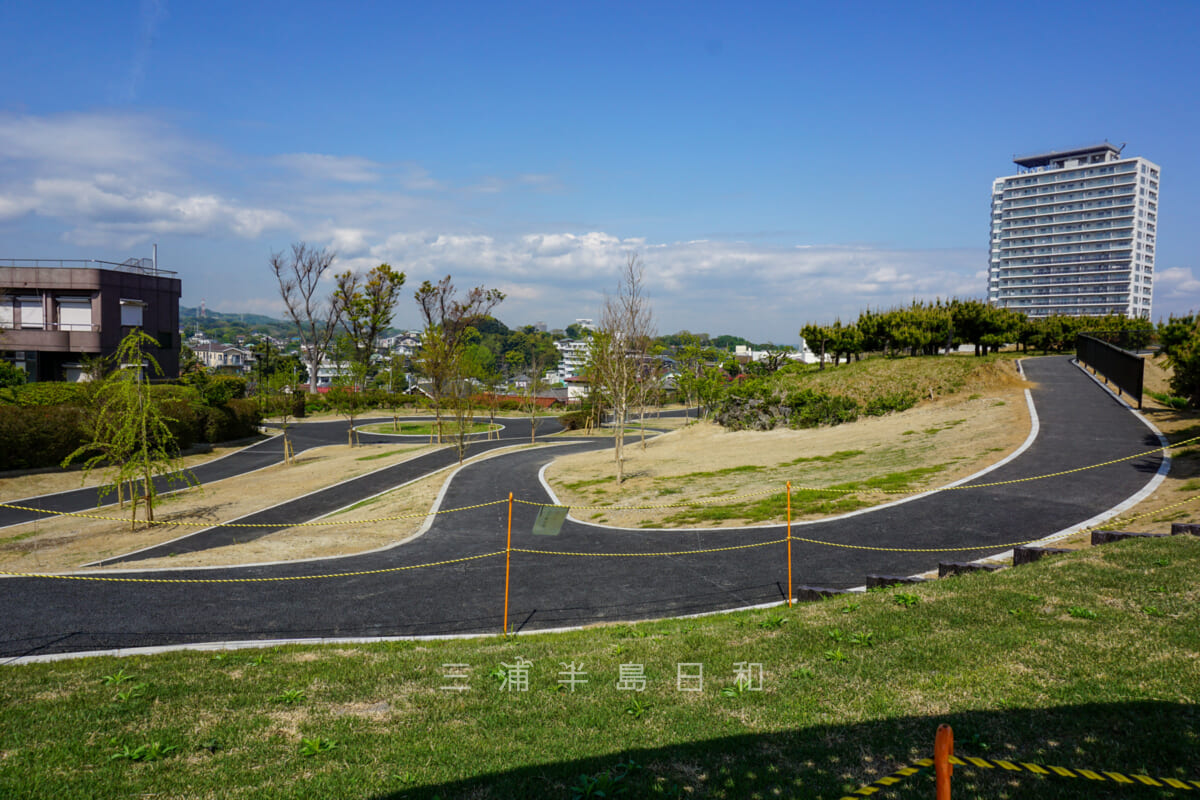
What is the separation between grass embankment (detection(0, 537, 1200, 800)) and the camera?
4824mm

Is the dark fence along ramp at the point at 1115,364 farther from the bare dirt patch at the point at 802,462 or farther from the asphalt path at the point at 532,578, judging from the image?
the asphalt path at the point at 532,578

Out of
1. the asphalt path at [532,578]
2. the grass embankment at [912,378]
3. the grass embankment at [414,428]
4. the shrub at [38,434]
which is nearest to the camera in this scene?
the asphalt path at [532,578]

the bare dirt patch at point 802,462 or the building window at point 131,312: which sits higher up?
the building window at point 131,312

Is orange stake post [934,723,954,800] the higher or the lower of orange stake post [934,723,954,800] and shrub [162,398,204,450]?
the higher

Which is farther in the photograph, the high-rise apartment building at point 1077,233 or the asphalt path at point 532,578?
the high-rise apartment building at point 1077,233

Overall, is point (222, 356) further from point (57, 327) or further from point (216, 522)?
point (216, 522)

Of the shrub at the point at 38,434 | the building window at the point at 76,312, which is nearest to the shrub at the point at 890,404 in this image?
the shrub at the point at 38,434

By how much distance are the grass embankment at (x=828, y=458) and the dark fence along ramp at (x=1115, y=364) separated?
3.77 m

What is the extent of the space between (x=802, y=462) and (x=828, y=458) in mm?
1146

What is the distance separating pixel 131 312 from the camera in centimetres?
4819

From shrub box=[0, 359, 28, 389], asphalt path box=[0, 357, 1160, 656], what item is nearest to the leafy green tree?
asphalt path box=[0, 357, 1160, 656]

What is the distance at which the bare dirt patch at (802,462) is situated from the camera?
18953 millimetres

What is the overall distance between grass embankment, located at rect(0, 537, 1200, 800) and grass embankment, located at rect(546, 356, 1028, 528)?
8.96 m

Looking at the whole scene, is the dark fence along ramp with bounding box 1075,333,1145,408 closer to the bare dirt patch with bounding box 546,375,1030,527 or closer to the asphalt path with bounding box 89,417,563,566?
the bare dirt patch with bounding box 546,375,1030,527
